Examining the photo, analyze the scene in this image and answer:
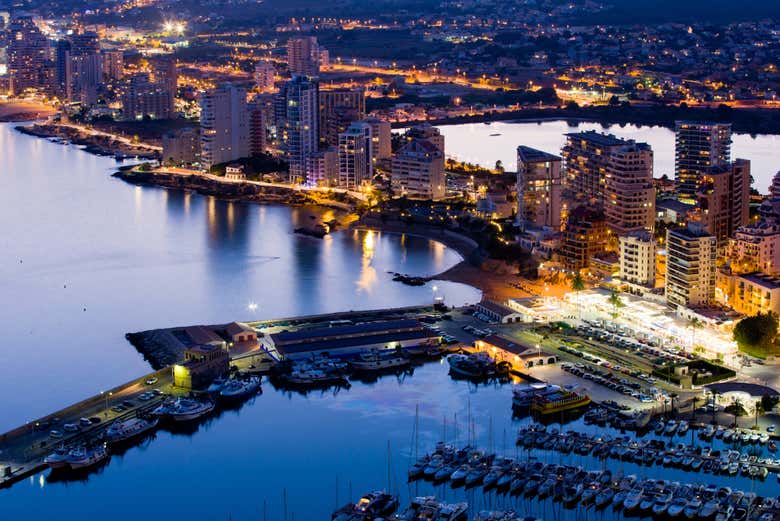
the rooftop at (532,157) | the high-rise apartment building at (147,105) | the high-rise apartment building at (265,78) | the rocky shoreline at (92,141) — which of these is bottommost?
the rocky shoreline at (92,141)

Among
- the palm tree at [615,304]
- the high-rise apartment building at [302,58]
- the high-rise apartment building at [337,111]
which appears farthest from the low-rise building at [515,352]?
the high-rise apartment building at [302,58]

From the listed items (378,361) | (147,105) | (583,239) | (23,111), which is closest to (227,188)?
(583,239)

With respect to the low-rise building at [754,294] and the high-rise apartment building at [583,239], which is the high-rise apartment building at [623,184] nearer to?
the high-rise apartment building at [583,239]

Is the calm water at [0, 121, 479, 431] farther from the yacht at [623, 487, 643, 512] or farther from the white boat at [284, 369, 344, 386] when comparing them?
the yacht at [623, 487, 643, 512]

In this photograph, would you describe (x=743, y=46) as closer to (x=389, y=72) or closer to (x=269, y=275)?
(x=389, y=72)

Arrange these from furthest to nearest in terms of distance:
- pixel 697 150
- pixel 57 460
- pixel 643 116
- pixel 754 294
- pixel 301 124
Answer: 1. pixel 643 116
2. pixel 301 124
3. pixel 697 150
4. pixel 754 294
5. pixel 57 460

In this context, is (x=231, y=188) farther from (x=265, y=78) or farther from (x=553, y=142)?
(x=265, y=78)

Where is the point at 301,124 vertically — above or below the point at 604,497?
above
